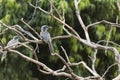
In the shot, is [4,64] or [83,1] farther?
[4,64]

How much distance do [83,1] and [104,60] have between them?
3.69 feet

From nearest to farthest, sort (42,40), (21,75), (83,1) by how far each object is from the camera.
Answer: (42,40)
(83,1)
(21,75)

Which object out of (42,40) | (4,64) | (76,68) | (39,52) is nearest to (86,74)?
(76,68)

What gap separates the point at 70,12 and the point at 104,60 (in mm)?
1039

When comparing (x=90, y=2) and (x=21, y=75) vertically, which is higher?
(x=90, y=2)

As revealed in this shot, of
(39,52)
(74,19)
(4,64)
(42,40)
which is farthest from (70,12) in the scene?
(42,40)

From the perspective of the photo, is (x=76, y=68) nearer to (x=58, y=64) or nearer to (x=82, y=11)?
(x=58, y=64)

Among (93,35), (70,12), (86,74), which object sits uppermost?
(70,12)

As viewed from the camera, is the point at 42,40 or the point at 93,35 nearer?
the point at 42,40

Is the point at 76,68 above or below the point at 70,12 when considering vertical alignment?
below

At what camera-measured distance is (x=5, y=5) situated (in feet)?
21.8

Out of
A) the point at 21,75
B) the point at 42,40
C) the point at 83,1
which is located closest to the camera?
the point at 42,40

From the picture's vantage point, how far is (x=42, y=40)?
4195 millimetres

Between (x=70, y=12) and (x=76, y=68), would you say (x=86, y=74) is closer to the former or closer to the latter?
(x=76, y=68)
